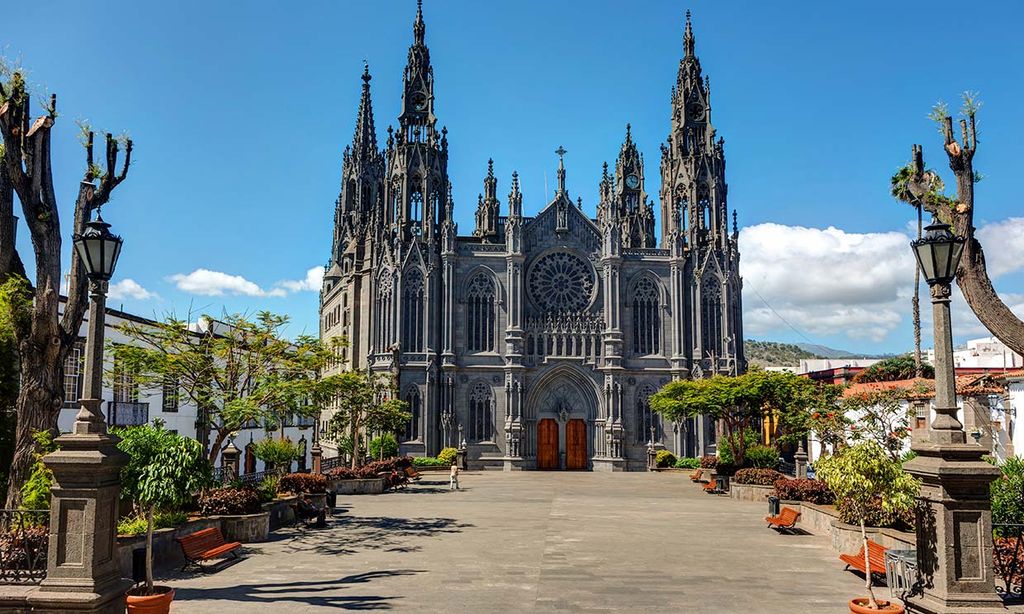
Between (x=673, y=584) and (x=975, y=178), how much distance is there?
11.1 meters

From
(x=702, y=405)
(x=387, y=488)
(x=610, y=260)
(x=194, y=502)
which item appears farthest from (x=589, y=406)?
(x=194, y=502)

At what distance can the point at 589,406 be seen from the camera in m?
55.4

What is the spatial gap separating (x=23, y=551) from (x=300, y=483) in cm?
1488

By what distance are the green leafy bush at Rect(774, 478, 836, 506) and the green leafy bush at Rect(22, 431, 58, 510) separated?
67.0 ft

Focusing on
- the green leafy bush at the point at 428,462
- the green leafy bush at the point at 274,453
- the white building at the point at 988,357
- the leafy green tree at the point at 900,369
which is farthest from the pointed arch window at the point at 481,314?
the white building at the point at 988,357

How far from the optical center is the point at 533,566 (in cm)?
1652

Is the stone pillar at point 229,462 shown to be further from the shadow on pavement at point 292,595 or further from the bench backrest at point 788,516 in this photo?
the bench backrest at point 788,516

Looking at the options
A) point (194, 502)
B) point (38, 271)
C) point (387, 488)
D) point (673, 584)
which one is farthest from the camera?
point (387, 488)

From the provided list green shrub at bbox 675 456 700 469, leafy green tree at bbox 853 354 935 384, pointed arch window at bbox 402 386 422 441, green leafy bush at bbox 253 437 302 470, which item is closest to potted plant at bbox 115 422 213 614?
green leafy bush at bbox 253 437 302 470

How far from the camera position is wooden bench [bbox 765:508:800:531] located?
2120 centimetres

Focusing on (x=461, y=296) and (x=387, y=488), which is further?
(x=461, y=296)

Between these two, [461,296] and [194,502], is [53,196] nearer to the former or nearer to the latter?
[194,502]

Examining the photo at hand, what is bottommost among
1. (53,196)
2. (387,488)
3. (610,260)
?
(387,488)

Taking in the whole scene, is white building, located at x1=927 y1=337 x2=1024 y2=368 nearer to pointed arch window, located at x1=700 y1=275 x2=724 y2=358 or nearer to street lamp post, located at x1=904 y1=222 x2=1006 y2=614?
pointed arch window, located at x1=700 y1=275 x2=724 y2=358
